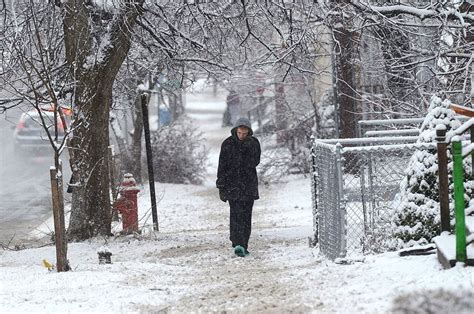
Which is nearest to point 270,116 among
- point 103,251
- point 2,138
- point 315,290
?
point 2,138

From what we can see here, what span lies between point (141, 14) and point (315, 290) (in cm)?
601

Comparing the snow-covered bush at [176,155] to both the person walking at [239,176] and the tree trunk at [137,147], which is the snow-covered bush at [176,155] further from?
the person walking at [239,176]

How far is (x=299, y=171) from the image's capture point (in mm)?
23422

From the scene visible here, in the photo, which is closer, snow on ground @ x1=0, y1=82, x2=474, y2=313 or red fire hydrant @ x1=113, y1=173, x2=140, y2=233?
snow on ground @ x1=0, y1=82, x2=474, y2=313

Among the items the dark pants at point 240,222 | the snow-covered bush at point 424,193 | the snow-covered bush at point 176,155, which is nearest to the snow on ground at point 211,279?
the dark pants at point 240,222

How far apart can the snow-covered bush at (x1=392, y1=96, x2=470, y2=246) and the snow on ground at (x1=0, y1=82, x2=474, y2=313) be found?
1.71 feet

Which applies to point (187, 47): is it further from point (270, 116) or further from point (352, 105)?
point (270, 116)

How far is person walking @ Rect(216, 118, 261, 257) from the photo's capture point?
32.0 ft

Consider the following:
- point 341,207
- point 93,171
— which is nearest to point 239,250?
point 341,207

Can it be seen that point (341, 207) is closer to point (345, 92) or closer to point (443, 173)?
point (443, 173)

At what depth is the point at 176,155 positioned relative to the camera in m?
23.6

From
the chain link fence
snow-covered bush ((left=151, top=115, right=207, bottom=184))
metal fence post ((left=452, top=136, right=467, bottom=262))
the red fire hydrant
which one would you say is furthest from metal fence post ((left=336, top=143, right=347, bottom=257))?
snow-covered bush ((left=151, top=115, right=207, bottom=184))

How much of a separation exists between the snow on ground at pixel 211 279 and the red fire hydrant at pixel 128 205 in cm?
66

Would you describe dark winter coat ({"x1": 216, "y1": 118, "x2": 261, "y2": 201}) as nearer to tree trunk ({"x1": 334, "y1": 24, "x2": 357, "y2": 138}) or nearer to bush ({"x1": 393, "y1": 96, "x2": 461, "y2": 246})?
bush ({"x1": 393, "y1": 96, "x2": 461, "y2": 246})
